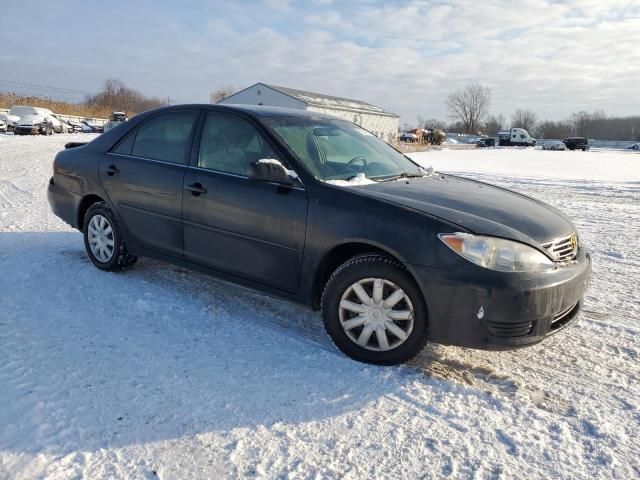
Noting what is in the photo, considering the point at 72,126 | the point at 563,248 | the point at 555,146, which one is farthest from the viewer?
the point at 555,146

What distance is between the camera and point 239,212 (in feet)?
12.2

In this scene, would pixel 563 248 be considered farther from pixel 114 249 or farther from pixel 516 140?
pixel 516 140

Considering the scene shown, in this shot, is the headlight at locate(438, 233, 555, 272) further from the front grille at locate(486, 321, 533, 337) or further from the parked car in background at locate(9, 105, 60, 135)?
the parked car in background at locate(9, 105, 60, 135)

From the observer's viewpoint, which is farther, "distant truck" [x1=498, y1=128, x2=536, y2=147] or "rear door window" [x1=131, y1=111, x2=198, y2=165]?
"distant truck" [x1=498, y1=128, x2=536, y2=147]

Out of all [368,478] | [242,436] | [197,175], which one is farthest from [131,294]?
[368,478]

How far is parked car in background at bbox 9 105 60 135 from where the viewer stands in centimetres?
3338

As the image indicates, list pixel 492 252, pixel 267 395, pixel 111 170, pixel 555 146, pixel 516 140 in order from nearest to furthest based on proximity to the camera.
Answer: pixel 267 395, pixel 492 252, pixel 111 170, pixel 555 146, pixel 516 140

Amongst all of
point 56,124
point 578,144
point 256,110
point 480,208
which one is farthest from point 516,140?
point 480,208

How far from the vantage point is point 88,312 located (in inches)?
151

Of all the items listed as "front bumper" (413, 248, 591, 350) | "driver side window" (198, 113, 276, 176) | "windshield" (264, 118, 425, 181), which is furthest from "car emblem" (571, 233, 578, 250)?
"driver side window" (198, 113, 276, 176)

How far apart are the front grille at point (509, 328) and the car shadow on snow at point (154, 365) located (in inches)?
21.4

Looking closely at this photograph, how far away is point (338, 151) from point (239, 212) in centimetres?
95

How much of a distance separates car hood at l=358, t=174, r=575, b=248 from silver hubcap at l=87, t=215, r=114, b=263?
257 cm

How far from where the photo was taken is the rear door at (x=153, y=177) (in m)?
4.20
